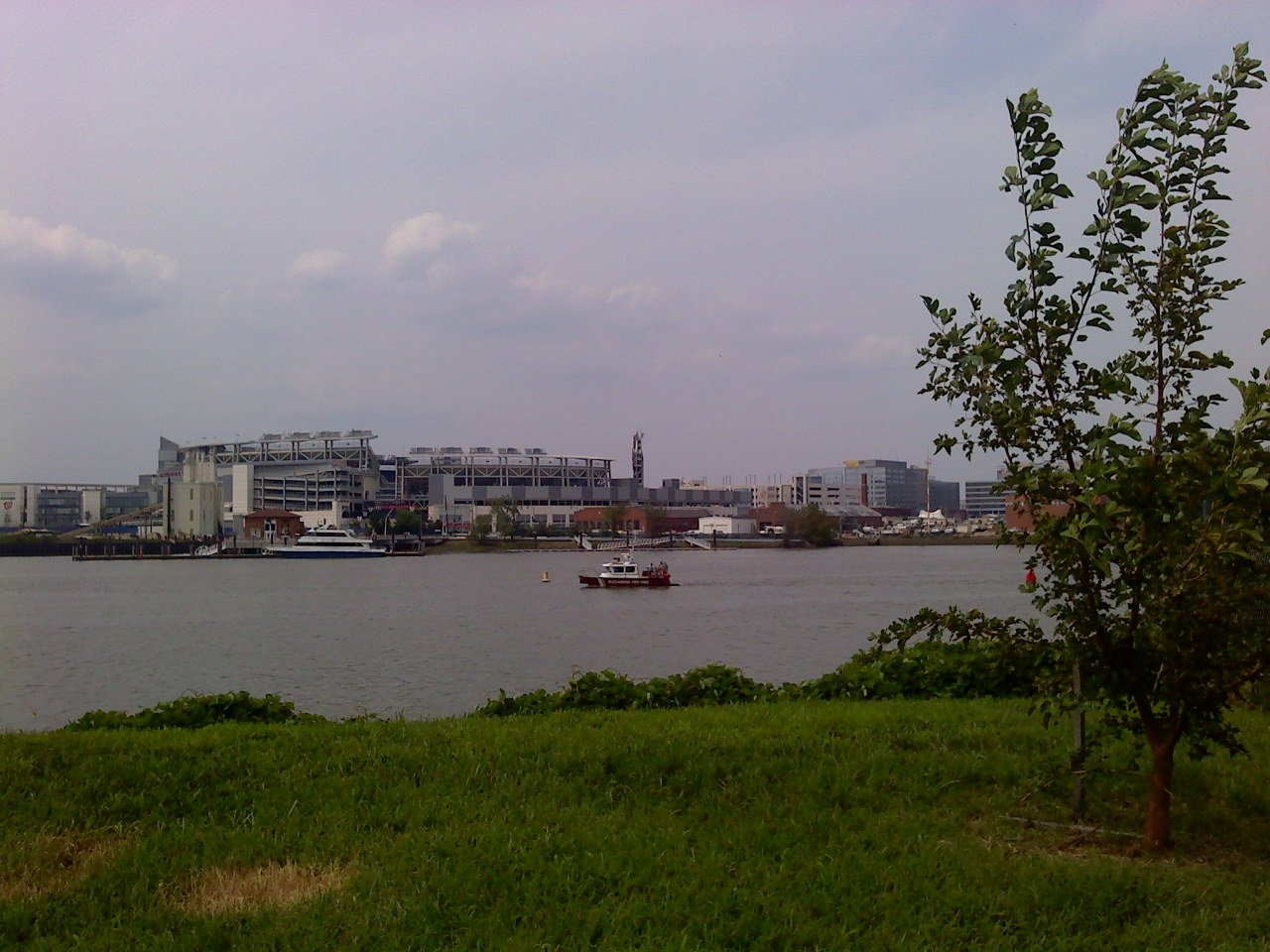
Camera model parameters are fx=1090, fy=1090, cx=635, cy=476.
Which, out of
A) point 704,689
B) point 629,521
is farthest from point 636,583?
point 629,521

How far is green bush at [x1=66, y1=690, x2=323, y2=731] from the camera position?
697 cm

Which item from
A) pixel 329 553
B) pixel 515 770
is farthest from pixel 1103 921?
pixel 329 553

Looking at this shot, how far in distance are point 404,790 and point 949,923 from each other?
8.10 feet

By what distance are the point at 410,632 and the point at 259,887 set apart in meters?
23.6

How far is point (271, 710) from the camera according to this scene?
7516mm

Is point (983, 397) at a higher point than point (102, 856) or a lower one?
higher

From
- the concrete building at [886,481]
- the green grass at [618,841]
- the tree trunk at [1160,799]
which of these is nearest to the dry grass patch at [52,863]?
the green grass at [618,841]

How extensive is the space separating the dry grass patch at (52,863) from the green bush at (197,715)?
2.50 meters

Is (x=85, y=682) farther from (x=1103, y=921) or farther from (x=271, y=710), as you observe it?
(x=1103, y=921)

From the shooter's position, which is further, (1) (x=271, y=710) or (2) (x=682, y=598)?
(2) (x=682, y=598)

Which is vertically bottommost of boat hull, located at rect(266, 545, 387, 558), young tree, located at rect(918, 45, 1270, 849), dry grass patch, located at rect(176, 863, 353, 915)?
boat hull, located at rect(266, 545, 387, 558)

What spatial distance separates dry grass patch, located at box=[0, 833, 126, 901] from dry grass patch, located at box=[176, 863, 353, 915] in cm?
46

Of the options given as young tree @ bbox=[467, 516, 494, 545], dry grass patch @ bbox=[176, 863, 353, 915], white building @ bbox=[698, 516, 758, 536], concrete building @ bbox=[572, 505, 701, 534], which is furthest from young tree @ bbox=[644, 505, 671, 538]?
dry grass patch @ bbox=[176, 863, 353, 915]

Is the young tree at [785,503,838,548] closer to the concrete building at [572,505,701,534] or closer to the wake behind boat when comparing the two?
the concrete building at [572,505,701,534]
